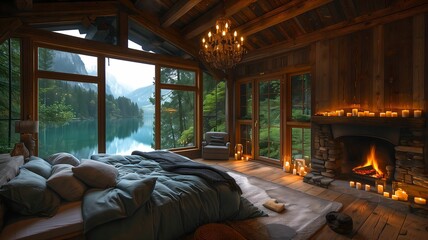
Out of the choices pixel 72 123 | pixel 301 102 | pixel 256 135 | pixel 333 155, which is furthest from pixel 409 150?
pixel 72 123

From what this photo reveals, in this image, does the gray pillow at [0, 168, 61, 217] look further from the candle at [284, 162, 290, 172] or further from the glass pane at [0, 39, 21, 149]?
the candle at [284, 162, 290, 172]

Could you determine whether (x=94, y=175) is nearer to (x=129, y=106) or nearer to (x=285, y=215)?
(x=285, y=215)

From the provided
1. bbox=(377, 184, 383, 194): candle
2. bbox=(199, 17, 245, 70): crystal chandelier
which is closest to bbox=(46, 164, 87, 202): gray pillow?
bbox=(199, 17, 245, 70): crystal chandelier

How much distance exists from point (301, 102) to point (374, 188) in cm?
206

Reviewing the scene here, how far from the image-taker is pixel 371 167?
3598 mm

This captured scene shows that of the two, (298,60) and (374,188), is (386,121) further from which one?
(298,60)

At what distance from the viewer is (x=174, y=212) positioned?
1909 millimetres

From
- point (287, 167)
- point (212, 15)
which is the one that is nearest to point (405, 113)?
point (287, 167)

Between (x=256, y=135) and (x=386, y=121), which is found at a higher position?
(x=386, y=121)

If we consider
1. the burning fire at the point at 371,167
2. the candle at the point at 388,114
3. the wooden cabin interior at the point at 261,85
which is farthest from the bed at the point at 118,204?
the candle at the point at 388,114

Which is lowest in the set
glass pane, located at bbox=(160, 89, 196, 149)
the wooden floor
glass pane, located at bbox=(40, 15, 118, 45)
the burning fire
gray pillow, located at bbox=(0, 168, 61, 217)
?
the wooden floor

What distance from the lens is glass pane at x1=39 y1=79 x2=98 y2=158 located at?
3.92 metres

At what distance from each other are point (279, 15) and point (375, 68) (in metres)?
1.85

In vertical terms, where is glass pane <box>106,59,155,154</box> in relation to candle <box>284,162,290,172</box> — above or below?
above
